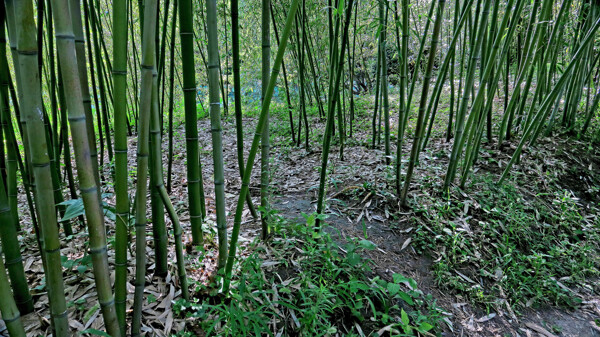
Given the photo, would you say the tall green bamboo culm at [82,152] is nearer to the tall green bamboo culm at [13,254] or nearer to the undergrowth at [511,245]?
the tall green bamboo culm at [13,254]

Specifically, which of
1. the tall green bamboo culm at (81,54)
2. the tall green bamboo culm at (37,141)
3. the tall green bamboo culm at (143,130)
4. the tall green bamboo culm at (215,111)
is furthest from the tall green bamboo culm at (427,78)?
the tall green bamboo culm at (37,141)

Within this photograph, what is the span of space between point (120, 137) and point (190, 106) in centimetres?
34

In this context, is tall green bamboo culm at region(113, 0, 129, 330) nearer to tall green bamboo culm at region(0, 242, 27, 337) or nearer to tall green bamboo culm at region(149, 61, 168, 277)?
tall green bamboo culm at region(149, 61, 168, 277)

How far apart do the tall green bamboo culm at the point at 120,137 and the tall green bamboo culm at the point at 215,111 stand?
29 cm

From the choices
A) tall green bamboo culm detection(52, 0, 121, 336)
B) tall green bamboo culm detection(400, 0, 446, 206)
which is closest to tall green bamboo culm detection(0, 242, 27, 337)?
tall green bamboo culm detection(52, 0, 121, 336)

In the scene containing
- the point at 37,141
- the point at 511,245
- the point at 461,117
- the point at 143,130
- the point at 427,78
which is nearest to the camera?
the point at 37,141

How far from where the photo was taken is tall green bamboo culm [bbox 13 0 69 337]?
0.62 meters

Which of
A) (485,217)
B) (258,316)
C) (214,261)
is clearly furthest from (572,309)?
(214,261)

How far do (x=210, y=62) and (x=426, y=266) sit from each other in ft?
4.46

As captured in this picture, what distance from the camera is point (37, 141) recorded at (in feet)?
2.21

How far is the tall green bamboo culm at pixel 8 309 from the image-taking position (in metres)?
0.74

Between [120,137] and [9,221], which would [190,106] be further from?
[9,221]

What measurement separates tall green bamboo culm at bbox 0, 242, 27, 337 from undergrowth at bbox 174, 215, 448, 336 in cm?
42

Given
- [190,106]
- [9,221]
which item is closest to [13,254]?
[9,221]
